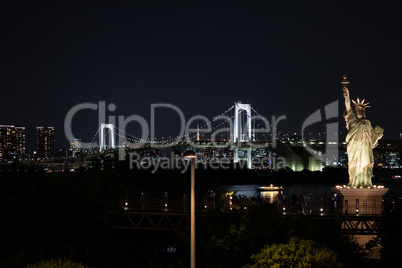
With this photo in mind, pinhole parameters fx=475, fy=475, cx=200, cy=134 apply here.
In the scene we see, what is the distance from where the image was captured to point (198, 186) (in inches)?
1026

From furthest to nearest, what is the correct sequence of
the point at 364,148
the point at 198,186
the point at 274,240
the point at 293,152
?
1. the point at 293,152
2. the point at 198,186
3. the point at 364,148
4. the point at 274,240

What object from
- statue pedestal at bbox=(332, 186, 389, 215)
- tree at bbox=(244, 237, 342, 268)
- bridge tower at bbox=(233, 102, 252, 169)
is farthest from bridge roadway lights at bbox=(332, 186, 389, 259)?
bridge tower at bbox=(233, 102, 252, 169)

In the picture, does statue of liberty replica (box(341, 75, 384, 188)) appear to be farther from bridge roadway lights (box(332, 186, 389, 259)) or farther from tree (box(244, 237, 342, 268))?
tree (box(244, 237, 342, 268))

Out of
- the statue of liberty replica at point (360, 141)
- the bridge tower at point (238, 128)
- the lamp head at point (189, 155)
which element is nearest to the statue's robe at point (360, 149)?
the statue of liberty replica at point (360, 141)

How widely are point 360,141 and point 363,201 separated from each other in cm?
181

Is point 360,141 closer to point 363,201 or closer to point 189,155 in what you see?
point 363,201

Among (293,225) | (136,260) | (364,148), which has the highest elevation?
(364,148)

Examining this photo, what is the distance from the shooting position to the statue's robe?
14.5 m

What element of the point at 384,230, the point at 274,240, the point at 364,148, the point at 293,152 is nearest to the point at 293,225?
the point at 274,240

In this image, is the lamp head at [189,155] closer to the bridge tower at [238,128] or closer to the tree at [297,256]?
the tree at [297,256]

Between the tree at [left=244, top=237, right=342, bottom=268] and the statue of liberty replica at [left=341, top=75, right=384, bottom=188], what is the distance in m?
5.36

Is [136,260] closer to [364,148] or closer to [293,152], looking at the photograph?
[364,148]

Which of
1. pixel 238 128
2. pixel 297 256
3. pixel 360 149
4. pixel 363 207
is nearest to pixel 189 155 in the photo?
pixel 297 256

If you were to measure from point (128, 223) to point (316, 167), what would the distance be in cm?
5369
